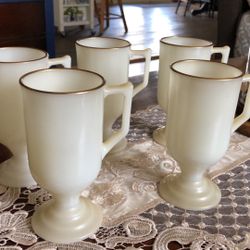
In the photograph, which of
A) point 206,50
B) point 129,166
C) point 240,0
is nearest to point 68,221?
point 129,166

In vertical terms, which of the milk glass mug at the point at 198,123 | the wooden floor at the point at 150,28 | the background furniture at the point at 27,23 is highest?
the milk glass mug at the point at 198,123

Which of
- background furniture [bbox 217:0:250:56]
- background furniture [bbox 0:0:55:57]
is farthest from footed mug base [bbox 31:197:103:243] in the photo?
background furniture [bbox 217:0:250:56]

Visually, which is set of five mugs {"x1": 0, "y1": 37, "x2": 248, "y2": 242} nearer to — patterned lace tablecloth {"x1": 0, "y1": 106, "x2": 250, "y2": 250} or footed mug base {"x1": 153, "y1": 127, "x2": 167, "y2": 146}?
patterned lace tablecloth {"x1": 0, "y1": 106, "x2": 250, "y2": 250}

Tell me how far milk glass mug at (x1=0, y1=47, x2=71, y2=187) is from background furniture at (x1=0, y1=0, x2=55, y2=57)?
135cm

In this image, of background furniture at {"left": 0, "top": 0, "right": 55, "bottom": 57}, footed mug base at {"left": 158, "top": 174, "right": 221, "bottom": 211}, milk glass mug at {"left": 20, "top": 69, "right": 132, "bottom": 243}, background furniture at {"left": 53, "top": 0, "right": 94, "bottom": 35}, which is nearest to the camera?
milk glass mug at {"left": 20, "top": 69, "right": 132, "bottom": 243}

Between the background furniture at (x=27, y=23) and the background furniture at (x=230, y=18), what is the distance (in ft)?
3.05

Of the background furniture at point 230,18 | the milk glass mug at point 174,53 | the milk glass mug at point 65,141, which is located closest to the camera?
the milk glass mug at point 65,141

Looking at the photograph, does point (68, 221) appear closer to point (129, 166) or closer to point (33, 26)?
point (129, 166)

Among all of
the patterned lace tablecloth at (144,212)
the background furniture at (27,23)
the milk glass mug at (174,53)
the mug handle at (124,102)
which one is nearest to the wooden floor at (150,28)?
the background furniture at (27,23)

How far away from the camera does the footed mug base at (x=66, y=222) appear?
454 millimetres

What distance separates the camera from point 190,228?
1.55 ft

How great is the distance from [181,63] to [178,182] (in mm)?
177

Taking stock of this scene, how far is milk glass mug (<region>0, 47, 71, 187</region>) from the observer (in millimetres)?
491

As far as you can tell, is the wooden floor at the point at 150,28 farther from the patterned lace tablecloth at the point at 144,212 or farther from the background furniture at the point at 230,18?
the patterned lace tablecloth at the point at 144,212
